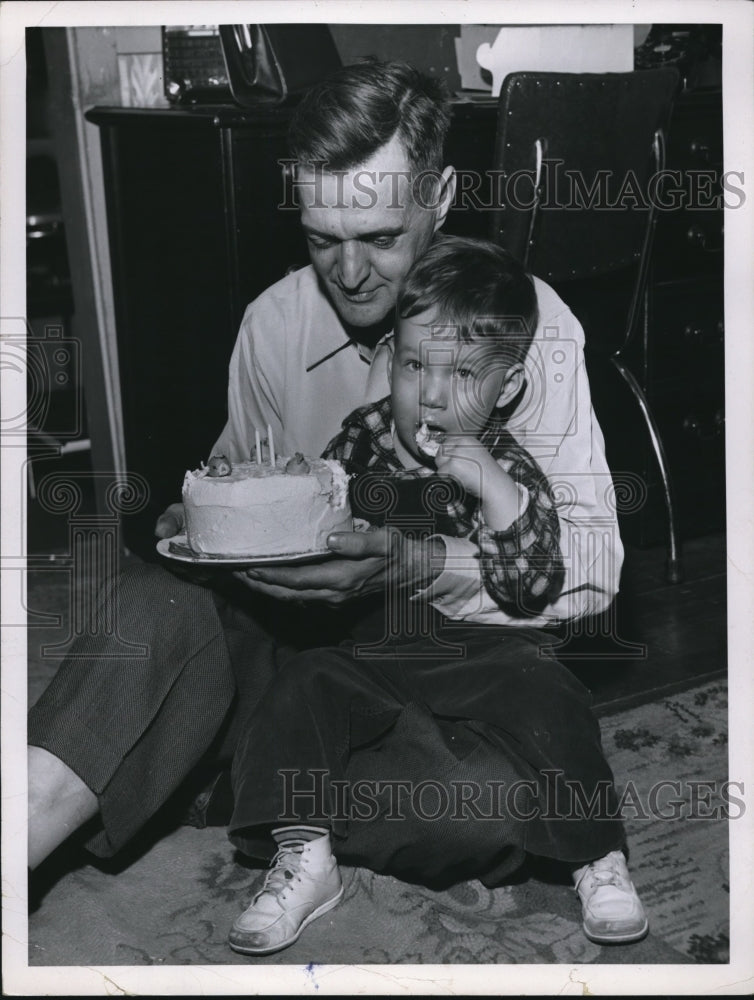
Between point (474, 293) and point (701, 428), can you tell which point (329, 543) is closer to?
point (474, 293)

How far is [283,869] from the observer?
47.7 inches

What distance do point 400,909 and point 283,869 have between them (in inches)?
5.5

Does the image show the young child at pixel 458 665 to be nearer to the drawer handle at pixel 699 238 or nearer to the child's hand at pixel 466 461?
the child's hand at pixel 466 461

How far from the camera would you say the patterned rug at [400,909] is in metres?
1.16

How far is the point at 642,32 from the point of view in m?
2.15

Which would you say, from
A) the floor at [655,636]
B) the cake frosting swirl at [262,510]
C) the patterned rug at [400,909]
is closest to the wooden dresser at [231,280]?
the floor at [655,636]

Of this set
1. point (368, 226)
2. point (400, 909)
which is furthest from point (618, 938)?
point (368, 226)

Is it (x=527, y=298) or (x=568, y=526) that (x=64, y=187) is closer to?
(x=527, y=298)

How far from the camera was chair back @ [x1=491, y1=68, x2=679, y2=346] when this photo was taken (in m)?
1.63

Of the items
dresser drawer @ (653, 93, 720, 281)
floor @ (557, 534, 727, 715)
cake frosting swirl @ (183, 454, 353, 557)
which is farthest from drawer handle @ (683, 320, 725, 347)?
cake frosting swirl @ (183, 454, 353, 557)

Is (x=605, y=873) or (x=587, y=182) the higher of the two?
(x=587, y=182)

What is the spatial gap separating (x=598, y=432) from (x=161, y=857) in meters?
0.73

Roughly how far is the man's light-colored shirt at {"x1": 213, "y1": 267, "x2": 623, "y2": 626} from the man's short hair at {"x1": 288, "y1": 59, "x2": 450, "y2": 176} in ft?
0.55

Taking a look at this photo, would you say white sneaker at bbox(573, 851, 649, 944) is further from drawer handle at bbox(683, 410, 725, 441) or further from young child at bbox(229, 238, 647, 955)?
drawer handle at bbox(683, 410, 725, 441)
